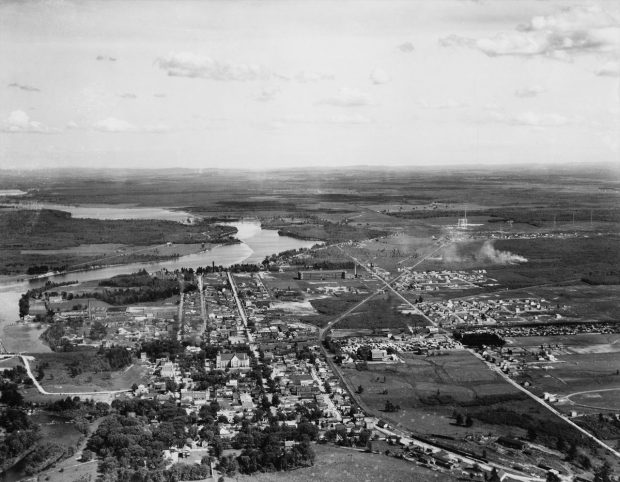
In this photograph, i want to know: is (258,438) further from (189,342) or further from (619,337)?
(619,337)

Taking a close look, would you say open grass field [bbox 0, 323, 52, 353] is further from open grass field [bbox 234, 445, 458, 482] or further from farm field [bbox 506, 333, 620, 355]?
farm field [bbox 506, 333, 620, 355]

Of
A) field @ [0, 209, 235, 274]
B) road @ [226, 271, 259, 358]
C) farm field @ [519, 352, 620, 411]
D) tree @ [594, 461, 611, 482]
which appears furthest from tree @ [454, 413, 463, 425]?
field @ [0, 209, 235, 274]

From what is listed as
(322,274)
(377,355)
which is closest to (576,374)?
(377,355)

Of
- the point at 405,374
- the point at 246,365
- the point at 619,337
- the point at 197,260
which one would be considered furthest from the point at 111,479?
the point at 197,260

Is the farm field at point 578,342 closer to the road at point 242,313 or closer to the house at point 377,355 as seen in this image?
the house at point 377,355

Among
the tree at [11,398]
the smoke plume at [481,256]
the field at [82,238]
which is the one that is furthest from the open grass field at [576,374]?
the field at [82,238]

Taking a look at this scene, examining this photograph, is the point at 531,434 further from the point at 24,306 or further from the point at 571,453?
the point at 24,306
